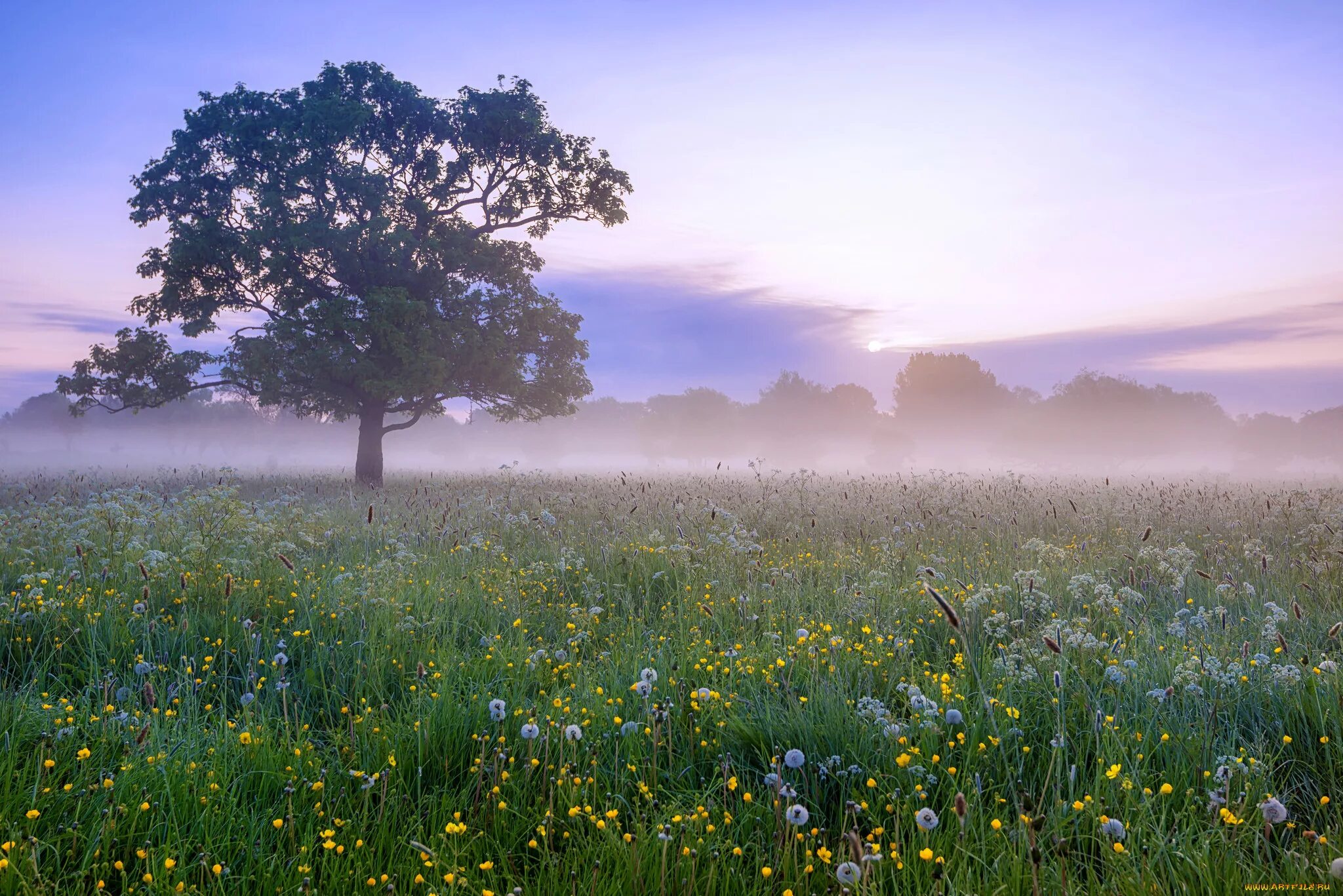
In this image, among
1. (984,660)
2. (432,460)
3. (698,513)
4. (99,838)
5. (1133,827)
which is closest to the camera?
(99,838)

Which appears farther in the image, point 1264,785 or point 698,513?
point 698,513

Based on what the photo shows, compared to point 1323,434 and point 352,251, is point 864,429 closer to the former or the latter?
point 1323,434

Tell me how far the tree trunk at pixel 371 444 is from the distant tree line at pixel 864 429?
5014cm

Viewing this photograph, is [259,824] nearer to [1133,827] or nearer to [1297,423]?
[1133,827]

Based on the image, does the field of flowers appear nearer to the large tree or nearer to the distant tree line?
the large tree

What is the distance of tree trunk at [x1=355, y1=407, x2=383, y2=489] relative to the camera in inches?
916

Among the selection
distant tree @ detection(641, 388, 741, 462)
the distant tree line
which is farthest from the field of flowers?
distant tree @ detection(641, 388, 741, 462)

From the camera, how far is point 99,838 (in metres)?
2.48

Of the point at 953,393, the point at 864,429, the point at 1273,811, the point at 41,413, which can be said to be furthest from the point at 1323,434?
the point at 41,413

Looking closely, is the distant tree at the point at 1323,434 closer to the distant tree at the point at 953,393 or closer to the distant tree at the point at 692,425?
the distant tree at the point at 953,393

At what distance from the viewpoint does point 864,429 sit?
92.7 metres

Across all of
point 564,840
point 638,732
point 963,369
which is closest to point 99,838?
point 564,840

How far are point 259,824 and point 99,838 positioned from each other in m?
0.55

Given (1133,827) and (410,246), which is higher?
(410,246)
